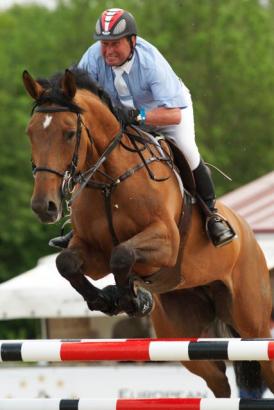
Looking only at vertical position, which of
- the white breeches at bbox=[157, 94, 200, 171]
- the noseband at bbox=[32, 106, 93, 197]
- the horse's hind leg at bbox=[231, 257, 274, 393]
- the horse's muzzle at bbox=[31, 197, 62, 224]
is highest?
the noseband at bbox=[32, 106, 93, 197]

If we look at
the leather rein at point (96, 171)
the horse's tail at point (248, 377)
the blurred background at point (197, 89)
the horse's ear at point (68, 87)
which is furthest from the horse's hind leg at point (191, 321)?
the blurred background at point (197, 89)

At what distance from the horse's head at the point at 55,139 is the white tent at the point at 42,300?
630 cm

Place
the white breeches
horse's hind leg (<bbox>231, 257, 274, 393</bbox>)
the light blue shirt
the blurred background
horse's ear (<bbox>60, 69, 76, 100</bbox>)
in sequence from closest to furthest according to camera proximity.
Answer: horse's ear (<bbox>60, 69, 76, 100</bbox>) < the light blue shirt < the white breeches < horse's hind leg (<bbox>231, 257, 274, 393</bbox>) < the blurred background

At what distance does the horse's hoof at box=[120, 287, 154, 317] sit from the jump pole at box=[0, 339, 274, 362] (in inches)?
22.4

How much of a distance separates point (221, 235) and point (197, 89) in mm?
28784

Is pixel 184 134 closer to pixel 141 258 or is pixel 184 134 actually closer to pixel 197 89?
pixel 141 258

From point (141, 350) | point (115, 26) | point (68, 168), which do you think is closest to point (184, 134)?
point (115, 26)

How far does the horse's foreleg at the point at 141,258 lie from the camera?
6.64m

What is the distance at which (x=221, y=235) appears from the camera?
7.53 m

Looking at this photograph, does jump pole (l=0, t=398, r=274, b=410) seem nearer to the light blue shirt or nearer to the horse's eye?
the horse's eye

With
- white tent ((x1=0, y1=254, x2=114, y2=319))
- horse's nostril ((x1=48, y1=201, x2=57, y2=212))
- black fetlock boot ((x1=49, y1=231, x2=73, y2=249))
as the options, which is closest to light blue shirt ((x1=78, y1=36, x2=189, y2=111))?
black fetlock boot ((x1=49, y1=231, x2=73, y2=249))

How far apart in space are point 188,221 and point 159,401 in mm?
1631

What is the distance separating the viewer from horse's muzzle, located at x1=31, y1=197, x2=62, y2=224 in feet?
20.1

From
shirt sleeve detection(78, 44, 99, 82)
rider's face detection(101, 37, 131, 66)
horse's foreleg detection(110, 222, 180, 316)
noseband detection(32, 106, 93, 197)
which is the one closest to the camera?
noseband detection(32, 106, 93, 197)
